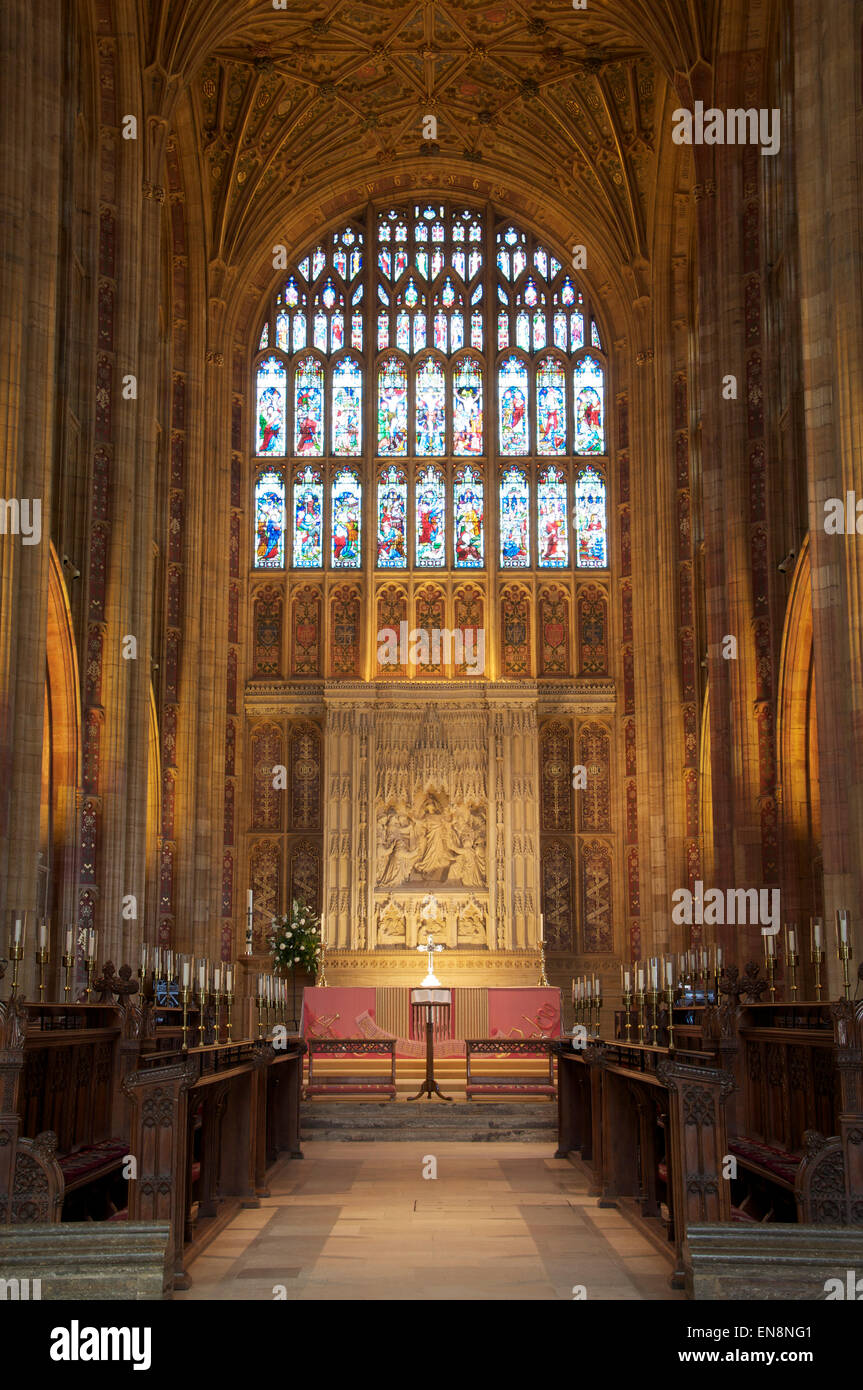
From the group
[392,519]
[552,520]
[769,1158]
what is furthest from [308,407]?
[769,1158]

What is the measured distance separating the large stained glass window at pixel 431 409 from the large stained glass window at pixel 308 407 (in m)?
1.89

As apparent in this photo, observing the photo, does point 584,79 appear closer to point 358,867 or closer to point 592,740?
point 592,740

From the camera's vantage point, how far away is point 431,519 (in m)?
27.2

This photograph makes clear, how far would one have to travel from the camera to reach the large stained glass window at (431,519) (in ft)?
88.8

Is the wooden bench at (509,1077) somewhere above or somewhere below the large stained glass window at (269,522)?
below

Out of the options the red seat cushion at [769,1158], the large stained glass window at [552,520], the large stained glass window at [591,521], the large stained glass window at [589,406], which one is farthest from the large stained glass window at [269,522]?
the red seat cushion at [769,1158]

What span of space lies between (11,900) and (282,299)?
17.4 meters

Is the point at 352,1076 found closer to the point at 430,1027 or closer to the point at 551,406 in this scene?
the point at 430,1027

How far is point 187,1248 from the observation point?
8180mm

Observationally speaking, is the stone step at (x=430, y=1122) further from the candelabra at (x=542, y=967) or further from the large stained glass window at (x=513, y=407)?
the large stained glass window at (x=513, y=407)

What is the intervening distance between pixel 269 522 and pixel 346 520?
145 centimetres

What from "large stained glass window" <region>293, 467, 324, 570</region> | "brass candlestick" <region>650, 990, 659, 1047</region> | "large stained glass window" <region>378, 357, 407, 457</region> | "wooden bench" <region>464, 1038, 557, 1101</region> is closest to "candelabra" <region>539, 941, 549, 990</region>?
"wooden bench" <region>464, 1038, 557, 1101</region>

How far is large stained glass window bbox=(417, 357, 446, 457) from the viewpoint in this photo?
27.5 meters
